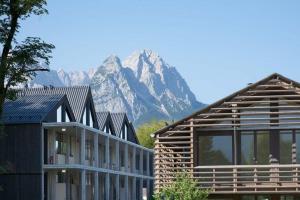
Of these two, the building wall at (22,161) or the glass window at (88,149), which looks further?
the glass window at (88,149)

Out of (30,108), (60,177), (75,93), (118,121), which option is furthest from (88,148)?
(118,121)

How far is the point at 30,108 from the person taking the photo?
46.1 m

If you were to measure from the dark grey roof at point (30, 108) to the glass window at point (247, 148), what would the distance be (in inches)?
613

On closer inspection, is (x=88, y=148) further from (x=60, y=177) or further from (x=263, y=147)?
(x=263, y=147)

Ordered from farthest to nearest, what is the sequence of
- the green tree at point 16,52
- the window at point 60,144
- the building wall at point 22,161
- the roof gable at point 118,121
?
the roof gable at point 118,121, the window at point 60,144, the building wall at point 22,161, the green tree at point 16,52

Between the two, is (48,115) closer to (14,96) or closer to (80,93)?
(80,93)

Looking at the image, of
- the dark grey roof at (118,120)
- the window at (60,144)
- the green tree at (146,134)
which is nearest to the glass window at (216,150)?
the window at (60,144)

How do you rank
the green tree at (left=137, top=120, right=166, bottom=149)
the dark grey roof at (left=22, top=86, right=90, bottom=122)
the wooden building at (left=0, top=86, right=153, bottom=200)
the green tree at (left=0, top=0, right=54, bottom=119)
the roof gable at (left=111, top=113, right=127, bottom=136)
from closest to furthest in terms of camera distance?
the green tree at (left=0, top=0, right=54, bottom=119)
the wooden building at (left=0, top=86, right=153, bottom=200)
the dark grey roof at (left=22, top=86, right=90, bottom=122)
the roof gable at (left=111, top=113, right=127, bottom=136)
the green tree at (left=137, top=120, right=166, bottom=149)

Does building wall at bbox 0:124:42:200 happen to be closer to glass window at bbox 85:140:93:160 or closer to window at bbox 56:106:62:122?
window at bbox 56:106:62:122

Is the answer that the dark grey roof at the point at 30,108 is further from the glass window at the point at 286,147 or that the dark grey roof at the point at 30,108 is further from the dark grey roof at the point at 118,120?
the dark grey roof at the point at 118,120

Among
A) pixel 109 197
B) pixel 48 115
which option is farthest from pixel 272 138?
pixel 109 197

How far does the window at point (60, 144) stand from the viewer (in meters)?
47.5

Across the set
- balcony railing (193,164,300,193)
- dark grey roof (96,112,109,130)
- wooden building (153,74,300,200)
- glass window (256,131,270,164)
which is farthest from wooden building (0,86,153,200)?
glass window (256,131,270,164)

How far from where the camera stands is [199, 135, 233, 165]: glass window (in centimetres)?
3256
